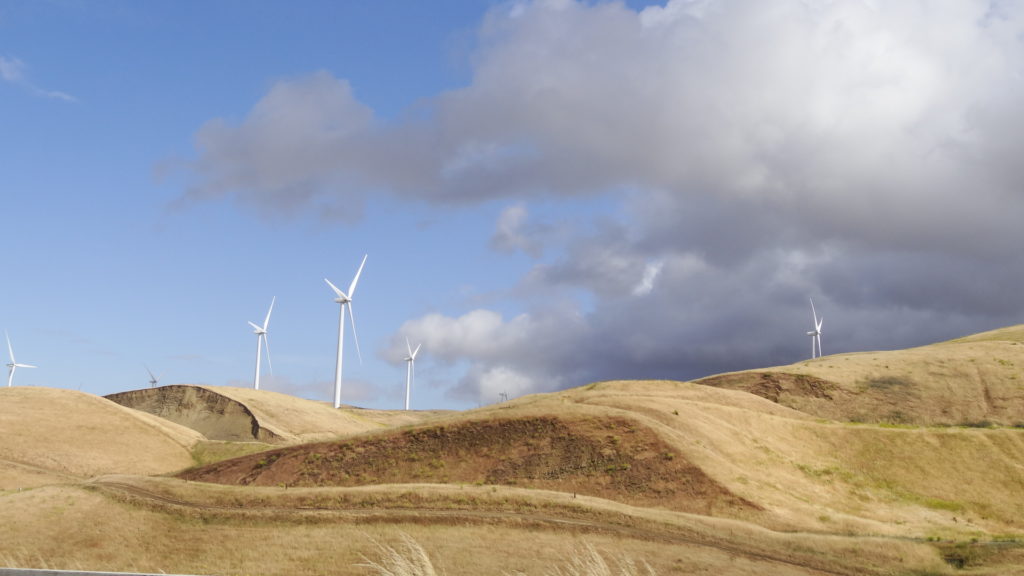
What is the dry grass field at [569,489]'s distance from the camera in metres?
40.9

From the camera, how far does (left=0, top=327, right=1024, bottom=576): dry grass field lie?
134ft

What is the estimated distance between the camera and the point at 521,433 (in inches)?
2413

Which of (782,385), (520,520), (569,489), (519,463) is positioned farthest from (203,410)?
(520,520)

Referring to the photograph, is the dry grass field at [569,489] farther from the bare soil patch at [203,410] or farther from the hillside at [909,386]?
the bare soil patch at [203,410]

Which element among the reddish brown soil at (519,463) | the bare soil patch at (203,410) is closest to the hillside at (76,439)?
the bare soil patch at (203,410)

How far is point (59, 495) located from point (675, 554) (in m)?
38.1

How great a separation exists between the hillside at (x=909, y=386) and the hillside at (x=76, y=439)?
208ft

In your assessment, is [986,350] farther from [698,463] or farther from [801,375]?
[698,463]

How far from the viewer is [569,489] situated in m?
54.0

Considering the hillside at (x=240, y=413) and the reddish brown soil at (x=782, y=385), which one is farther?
the hillside at (x=240, y=413)

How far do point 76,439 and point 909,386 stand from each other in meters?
90.2

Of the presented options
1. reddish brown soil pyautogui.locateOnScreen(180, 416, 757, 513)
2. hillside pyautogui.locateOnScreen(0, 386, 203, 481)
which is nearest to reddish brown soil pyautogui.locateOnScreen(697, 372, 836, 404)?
reddish brown soil pyautogui.locateOnScreen(180, 416, 757, 513)

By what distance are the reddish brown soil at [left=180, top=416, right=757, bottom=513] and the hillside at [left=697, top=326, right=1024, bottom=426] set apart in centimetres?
4443

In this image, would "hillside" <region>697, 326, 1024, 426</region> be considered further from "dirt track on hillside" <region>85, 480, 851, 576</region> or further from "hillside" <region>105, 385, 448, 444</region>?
"dirt track on hillside" <region>85, 480, 851, 576</region>
